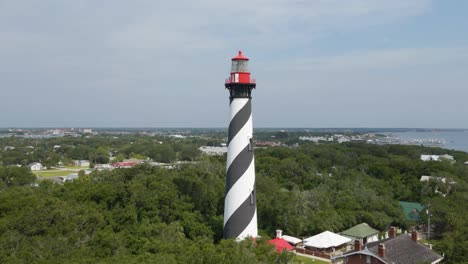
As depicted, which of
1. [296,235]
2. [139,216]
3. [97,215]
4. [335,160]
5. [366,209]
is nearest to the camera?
[97,215]

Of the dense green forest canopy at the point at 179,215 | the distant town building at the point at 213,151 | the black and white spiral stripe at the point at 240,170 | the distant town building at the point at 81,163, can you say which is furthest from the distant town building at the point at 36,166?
the black and white spiral stripe at the point at 240,170

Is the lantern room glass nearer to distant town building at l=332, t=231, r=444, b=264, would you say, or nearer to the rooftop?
distant town building at l=332, t=231, r=444, b=264

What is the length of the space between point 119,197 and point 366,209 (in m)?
19.4

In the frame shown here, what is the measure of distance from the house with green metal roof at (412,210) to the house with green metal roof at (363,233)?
24.4ft

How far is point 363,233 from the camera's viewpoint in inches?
1054

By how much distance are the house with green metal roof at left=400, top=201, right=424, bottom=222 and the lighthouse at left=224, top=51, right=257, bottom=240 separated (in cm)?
2053

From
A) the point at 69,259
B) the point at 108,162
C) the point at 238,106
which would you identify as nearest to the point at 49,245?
the point at 69,259

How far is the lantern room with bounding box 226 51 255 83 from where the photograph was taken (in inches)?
708

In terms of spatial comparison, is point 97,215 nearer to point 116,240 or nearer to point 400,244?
point 116,240

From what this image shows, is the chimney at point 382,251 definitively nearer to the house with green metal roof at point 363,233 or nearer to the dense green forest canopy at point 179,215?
the dense green forest canopy at point 179,215

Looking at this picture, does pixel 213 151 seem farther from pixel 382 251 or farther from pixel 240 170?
pixel 240 170

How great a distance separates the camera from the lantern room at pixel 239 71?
59.0 feet

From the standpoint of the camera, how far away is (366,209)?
105 ft

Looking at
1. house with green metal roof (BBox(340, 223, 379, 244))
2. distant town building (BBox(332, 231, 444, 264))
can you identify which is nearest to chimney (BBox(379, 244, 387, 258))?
distant town building (BBox(332, 231, 444, 264))
